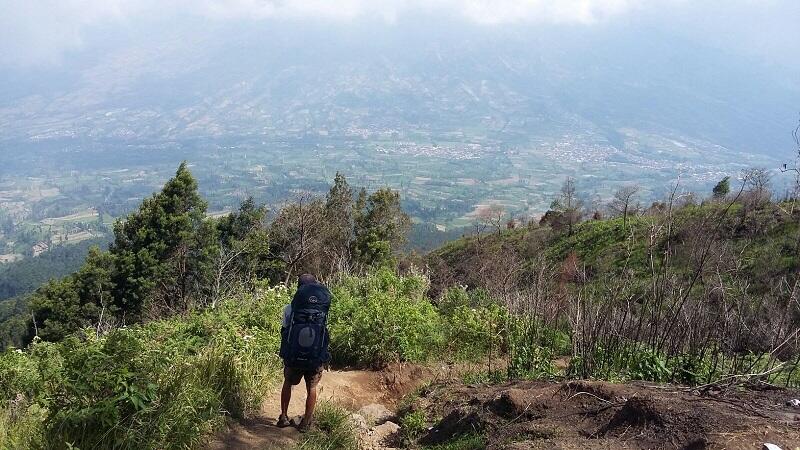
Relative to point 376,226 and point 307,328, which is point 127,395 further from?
point 376,226

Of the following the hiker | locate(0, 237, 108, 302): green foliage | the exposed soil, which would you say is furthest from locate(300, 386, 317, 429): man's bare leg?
locate(0, 237, 108, 302): green foliage

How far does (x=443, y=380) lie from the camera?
5.91 meters

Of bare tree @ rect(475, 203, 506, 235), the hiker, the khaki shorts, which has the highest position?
the hiker

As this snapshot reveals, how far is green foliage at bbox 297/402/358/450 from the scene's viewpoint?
4044 millimetres

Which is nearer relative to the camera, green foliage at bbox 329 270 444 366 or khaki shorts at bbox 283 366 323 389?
khaki shorts at bbox 283 366 323 389

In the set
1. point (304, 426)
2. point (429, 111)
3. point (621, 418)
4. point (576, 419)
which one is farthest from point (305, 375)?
point (429, 111)

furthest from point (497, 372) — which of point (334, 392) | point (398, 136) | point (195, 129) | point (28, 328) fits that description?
point (195, 129)

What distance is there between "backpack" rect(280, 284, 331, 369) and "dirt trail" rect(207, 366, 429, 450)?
1.84ft

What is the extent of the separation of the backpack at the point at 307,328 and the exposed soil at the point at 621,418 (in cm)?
117

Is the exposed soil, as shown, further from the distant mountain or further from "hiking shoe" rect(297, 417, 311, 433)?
the distant mountain

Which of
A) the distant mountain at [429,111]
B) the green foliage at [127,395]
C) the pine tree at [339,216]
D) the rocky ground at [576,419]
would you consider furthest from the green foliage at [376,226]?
the distant mountain at [429,111]

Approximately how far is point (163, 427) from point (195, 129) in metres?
155

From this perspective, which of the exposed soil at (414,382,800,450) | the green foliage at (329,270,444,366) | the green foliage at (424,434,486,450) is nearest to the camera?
the exposed soil at (414,382,800,450)

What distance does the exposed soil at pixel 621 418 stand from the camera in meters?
2.96
